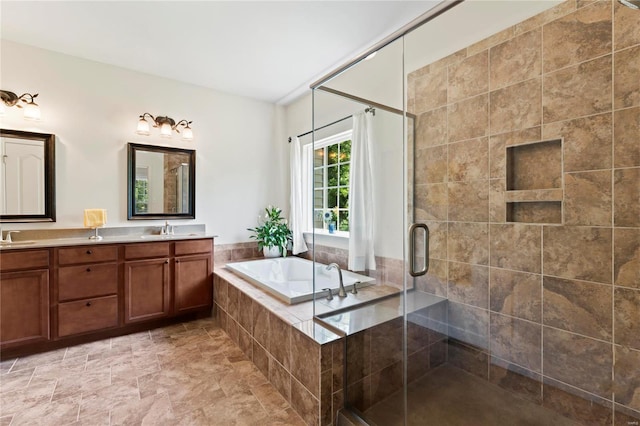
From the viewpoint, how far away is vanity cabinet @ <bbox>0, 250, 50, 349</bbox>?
7.38 ft

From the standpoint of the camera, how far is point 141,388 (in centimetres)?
194

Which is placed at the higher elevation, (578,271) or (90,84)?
(90,84)

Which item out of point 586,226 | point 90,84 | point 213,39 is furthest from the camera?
point 90,84

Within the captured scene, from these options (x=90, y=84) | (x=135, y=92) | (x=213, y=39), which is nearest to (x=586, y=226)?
(x=213, y=39)

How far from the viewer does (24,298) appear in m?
2.32

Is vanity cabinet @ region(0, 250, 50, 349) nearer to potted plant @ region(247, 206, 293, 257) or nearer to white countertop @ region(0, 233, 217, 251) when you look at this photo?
white countertop @ region(0, 233, 217, 251)

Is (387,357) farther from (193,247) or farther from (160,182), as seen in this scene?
(160,182)

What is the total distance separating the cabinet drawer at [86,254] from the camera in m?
2.47

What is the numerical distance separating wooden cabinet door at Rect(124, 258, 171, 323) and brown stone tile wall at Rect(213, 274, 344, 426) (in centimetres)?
90

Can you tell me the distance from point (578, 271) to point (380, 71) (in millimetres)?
1743

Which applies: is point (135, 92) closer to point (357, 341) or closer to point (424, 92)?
point (424, 92)

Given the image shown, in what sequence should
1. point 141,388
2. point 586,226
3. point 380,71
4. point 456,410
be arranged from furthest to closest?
point 380,71, point 141,388, point 456,410, point 586,226

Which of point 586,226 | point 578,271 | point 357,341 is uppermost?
point 586,226

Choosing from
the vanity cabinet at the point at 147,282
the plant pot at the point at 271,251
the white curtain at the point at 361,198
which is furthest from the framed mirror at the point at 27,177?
the white curtain at the point at 361,198
